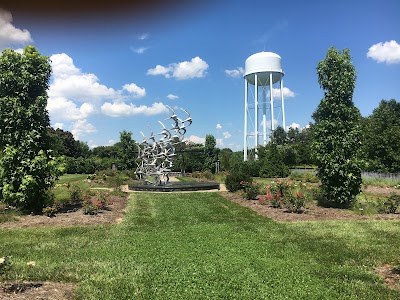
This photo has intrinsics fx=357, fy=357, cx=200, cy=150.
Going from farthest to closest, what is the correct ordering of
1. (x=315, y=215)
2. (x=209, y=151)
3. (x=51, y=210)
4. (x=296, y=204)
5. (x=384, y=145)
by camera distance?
(x=209, y=151) → (x=384, y=145) → (x=296, y=204) → (x=315, y=215) → (x=51, y=210)

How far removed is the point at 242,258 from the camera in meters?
7.83

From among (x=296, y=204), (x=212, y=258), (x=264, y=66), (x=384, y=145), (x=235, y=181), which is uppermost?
(x=264, y=66)

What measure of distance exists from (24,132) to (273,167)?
3264cm

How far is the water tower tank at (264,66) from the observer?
52.2 meters

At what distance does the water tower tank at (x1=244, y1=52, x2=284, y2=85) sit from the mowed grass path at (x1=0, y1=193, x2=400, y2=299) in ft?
139

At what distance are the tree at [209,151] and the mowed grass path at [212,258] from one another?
37999 mm

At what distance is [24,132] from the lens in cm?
1377

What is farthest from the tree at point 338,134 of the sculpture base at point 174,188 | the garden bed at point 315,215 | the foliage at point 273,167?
the foliage at point 273,167

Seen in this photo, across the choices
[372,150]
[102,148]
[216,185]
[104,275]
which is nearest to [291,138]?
[372,150]

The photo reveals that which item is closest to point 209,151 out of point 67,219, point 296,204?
point 296,204

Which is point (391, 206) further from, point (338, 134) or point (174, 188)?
point (174, 188)

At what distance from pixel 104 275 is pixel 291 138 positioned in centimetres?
7112

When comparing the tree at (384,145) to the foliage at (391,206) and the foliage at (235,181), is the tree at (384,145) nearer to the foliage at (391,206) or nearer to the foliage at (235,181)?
the foliage at (235,181)

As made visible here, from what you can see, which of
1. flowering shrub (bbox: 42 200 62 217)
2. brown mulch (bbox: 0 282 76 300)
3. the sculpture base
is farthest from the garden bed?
the sculpture base
